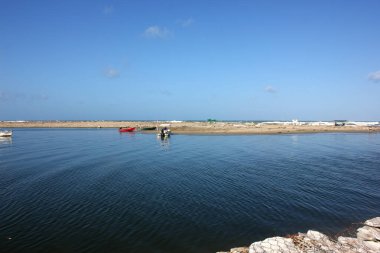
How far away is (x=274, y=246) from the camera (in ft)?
46.8

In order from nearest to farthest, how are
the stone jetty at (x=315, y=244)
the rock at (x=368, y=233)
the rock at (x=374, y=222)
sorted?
the stone jetty at (x=315, y=244), the rock at (x=368, y=233), the rock at (x=374, y=222)

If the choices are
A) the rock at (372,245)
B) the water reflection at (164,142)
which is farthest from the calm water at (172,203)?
the water reflection at (164,142)

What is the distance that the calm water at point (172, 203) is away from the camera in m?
16.1

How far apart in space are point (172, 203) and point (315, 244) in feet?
36.7

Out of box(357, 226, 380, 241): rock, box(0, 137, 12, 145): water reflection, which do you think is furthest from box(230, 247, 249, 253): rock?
box(0, 137, 12, 145): water reflection

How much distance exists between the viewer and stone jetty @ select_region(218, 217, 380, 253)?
13.9 m

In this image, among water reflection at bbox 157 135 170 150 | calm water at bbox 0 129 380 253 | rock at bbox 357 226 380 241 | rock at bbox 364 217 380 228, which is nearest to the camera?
rock at bbox 357 226 380 241

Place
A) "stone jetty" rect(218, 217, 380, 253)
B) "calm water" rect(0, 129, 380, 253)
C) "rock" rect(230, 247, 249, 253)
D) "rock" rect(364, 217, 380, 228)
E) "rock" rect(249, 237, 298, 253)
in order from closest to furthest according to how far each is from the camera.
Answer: "rock" rect(249, 237, 298, 253) < "stone jetty" rect(218, 217, 380, 253) < "rock" rect(230, 247, 249, 253) < "calm water" rect(0, 129, 380, 253) < "rock" rect(364, 217, 380, 228)

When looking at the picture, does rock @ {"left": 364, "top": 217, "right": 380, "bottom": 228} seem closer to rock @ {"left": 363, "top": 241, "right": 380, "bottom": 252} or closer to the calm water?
the calm water

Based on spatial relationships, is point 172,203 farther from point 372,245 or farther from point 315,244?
point 372,245

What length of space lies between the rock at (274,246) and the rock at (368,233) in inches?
183

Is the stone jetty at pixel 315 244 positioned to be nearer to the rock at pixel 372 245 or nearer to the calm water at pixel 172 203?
the rock at pixel 372 245

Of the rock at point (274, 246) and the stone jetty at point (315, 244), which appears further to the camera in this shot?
the stone jetty at point (315, 244)

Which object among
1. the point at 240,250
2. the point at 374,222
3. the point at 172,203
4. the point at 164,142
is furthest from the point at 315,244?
the point at 164,142
